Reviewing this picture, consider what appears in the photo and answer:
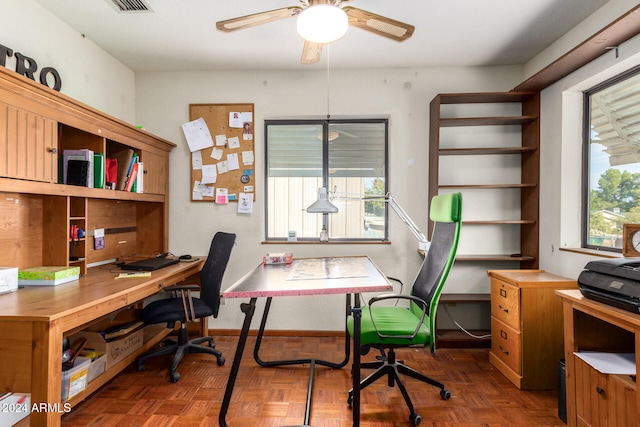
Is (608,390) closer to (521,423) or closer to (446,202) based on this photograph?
(521,423)

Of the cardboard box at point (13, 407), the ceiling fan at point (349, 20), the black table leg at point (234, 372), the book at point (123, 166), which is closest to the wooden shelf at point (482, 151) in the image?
the ceiling fan at point (349, 20)

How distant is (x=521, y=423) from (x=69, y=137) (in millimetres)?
3500

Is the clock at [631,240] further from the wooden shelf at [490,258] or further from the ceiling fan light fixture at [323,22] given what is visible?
the ceiling fan light fixture at [323,22]

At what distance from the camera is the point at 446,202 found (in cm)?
219

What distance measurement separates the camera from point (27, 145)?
185 centimetres

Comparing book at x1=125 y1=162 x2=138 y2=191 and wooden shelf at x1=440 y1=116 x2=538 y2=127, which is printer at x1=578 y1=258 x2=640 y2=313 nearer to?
wooden shelf at x1=440 y1=116 x2=538 y2=127

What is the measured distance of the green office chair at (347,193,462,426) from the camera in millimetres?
1938

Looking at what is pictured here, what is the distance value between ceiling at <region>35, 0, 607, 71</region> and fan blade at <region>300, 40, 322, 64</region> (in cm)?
37

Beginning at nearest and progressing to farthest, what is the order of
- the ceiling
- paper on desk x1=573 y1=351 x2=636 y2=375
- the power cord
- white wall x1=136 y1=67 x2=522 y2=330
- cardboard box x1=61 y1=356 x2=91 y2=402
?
paper on desk x1=573 y1=351 x2=636 y2=375, cardboard box x1=61 y1=356 x2=91 y2=402, the ceiling, the power cord, white wall x1=136 y1=67 x2=522 y2=330

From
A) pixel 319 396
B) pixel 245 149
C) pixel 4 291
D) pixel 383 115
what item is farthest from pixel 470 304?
pixel 4 291

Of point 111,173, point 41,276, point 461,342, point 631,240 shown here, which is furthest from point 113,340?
point 631,240

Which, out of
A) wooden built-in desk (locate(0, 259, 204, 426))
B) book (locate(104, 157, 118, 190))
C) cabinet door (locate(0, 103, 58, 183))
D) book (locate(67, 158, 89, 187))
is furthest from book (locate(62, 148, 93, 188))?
wooden built-in desk (locate(0, 259, 204, 426))

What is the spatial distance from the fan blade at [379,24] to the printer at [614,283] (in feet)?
5.03

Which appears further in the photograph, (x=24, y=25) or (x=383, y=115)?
(x=383, y=115)
